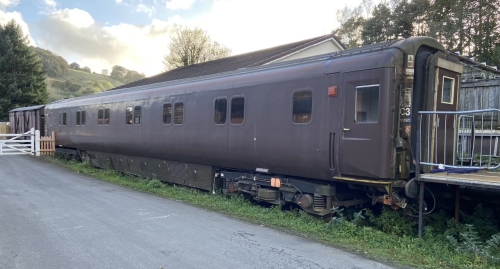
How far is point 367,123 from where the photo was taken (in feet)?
20.6

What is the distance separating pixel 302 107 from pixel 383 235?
2.81 metres

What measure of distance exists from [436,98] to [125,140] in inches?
410

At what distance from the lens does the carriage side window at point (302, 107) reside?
7195 mm

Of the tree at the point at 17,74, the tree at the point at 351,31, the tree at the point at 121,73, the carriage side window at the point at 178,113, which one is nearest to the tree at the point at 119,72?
the tree at the point at 121,73

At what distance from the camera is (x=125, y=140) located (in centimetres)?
1329

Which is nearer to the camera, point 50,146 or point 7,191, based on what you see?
point 7,191

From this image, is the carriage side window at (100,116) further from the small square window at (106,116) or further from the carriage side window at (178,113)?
the carriage side window at (178,113)

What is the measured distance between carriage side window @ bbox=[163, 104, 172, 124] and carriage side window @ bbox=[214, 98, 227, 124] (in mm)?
2287

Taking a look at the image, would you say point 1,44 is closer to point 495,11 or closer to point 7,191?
point 7,191

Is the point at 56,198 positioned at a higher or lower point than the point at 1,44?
lower

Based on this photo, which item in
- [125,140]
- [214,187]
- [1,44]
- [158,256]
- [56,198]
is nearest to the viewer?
[158,256]

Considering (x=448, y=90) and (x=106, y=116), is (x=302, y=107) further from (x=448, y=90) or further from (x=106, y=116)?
(x=106, y=116)

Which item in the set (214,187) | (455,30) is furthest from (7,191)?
(455,30)

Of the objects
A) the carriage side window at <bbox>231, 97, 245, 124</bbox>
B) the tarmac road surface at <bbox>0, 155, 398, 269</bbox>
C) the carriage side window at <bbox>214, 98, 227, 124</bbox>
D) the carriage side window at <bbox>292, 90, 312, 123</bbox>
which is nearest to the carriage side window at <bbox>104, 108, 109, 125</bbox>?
the tarmac road surface at <bbox>0, 155, 398, 269</bbox>
